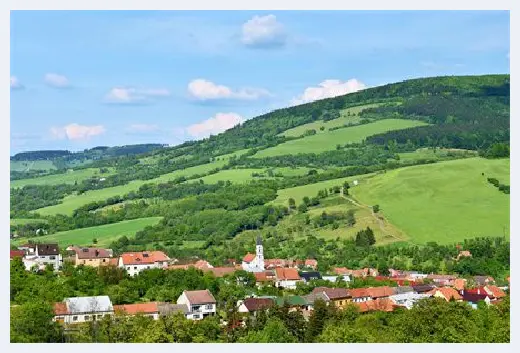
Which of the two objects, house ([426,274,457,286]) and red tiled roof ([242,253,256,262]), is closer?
house ([426,274,457,286])

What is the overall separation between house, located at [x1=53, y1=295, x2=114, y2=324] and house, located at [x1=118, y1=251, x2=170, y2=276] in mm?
26242

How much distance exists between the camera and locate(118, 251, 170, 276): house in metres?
69.6

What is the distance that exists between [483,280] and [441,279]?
353 centimetres

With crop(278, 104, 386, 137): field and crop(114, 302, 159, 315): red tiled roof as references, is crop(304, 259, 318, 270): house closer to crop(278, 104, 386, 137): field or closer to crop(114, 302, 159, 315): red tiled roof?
crop(114, 302, 159, 315): red tiled roof

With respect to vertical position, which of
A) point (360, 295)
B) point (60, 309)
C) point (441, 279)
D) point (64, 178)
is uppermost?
point (64, 178)

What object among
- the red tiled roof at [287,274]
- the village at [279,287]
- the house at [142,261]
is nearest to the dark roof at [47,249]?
the village at [279,287]

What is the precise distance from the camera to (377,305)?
5066cm

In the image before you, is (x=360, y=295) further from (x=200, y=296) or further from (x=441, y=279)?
(x=441, y=279)

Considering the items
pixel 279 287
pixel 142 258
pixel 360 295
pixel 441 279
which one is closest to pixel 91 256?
pixel 142 258

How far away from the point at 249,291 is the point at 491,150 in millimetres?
64336

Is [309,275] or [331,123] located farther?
[331,123]

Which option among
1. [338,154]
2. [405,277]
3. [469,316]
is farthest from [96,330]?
[338,154]

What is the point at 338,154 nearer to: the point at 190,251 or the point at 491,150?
the point at 491,150

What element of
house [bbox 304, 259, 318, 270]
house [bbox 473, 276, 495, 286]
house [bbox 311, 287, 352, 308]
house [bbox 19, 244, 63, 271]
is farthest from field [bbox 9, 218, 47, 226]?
house [bbox 473, 276, 495, 286]
